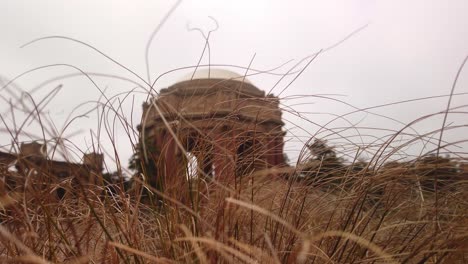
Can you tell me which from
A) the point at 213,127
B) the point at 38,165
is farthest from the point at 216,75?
the point at 38,165

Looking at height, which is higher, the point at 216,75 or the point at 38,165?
the point at 216,75

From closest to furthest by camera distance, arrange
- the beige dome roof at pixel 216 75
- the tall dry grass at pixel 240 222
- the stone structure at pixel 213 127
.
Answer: the tall dry grass at pixel 240 222 → the stone structure at pixel 213 127 → the beige dome roof at pixel 216 75

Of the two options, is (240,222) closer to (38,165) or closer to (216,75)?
(38,165)

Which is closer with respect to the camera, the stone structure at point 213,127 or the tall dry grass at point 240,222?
the tall dry grass at point 240,222

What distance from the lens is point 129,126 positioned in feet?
6.24

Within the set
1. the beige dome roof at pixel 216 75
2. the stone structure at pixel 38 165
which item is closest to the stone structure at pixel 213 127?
the beige dome roof at pixel 216 75

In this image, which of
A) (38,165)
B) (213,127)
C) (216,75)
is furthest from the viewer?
(216,75)

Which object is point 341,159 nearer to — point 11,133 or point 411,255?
point 411,255

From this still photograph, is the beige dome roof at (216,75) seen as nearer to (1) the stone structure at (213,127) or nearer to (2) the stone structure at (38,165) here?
(1) the stone structure at (213,127)

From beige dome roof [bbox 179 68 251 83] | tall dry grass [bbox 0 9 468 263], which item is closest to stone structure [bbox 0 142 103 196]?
tall dry grass [bbox 0 9 468 263]

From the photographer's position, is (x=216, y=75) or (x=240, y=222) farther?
(x=216, y=75)

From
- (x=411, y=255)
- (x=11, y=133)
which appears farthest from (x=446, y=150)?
(x=11, y=133)

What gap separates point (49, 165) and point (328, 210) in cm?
115

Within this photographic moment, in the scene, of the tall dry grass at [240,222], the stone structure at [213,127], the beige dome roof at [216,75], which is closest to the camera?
the tall dry grass at [240,222]
